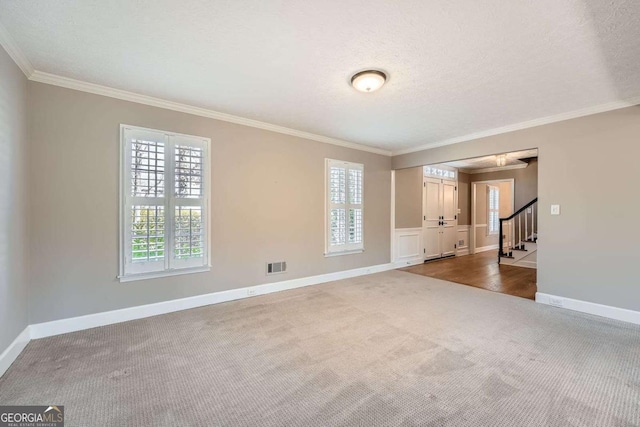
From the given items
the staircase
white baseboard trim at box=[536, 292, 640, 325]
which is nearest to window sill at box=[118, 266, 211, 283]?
white baseboard trim at box=[536, 292, 640, 325]

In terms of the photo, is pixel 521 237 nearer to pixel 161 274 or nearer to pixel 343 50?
pixel 343 50

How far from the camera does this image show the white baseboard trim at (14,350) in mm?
2023

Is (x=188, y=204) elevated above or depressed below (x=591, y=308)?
above

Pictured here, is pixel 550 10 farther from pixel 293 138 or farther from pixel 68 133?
pixel 68 133

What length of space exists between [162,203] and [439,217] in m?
6.44

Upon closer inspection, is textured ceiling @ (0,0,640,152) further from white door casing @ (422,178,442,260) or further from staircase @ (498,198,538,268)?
staircase @ (498,198,538,268)

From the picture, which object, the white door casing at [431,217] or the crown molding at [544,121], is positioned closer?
the crown molding at [544,121]

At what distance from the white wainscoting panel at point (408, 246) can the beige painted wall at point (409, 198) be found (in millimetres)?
144

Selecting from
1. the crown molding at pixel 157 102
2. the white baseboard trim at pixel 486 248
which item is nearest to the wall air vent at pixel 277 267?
the crown molding at pixel 157 102

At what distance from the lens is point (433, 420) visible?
158cm

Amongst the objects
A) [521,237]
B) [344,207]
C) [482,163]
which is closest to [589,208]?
[344,207]

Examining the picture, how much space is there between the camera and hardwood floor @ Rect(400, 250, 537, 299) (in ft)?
14.4

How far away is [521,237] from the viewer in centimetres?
662

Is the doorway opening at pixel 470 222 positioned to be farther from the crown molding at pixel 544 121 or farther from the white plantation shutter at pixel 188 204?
the white plantation shutter at pixel 188 204
